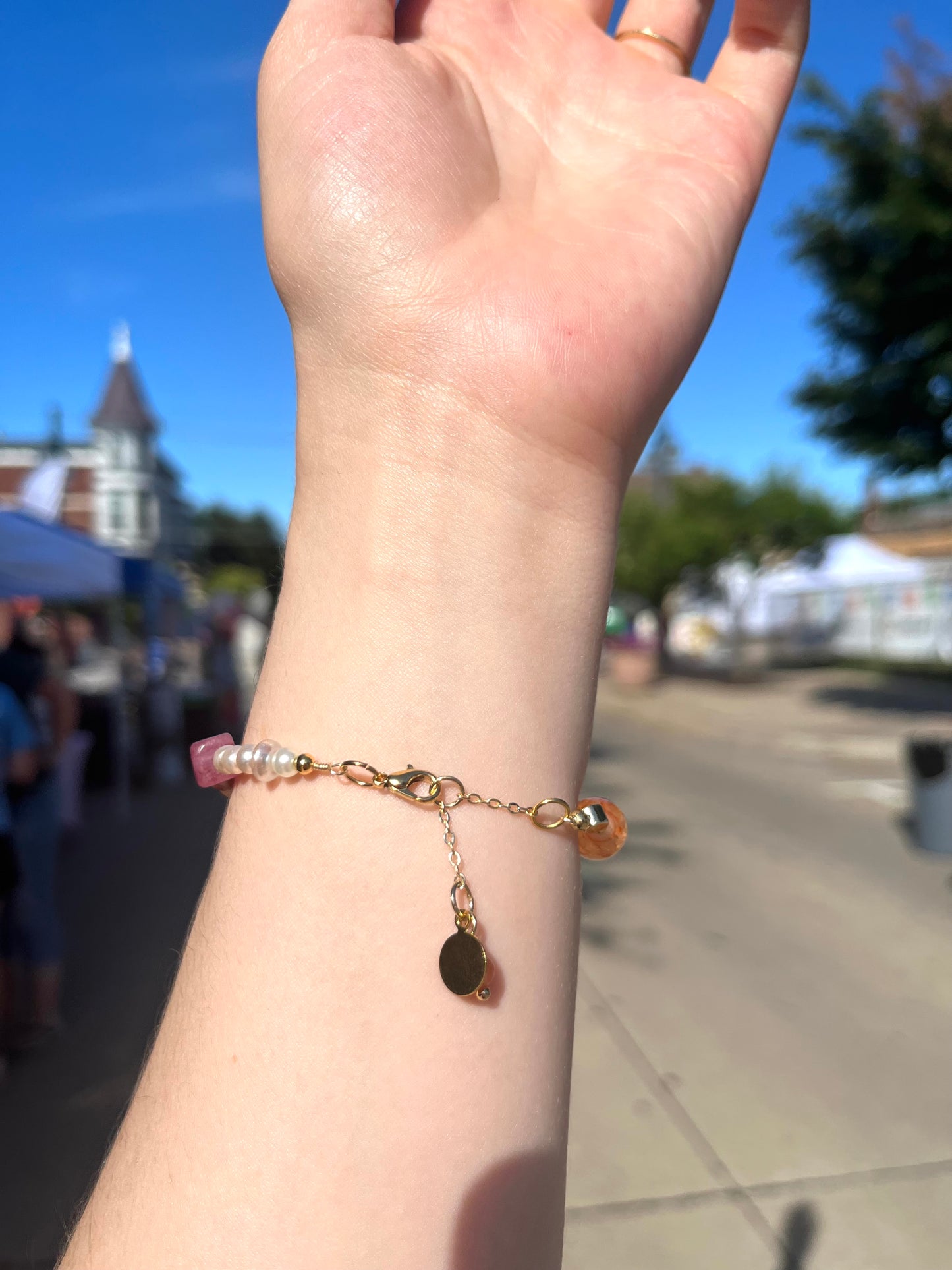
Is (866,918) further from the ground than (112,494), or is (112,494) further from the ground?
(112,494)

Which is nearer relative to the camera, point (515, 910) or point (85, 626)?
point (515, 910)

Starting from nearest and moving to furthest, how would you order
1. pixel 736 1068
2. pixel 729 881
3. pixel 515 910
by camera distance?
pixel 515 910, pixel 736 1068, pixel 729 881

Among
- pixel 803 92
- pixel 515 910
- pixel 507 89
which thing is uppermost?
pixel 803 92

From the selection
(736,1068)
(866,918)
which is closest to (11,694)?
(736,1068)

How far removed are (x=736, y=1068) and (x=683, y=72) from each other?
3.49m

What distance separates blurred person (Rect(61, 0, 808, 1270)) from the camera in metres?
0.72

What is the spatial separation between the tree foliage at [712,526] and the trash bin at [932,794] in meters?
12.9

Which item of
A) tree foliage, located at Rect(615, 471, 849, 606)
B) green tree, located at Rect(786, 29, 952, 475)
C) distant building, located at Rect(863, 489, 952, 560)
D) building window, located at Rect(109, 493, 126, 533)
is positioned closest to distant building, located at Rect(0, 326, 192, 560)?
building window, located at Rect(109, 493, 126, 533)

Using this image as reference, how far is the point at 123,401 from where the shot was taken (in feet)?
86.8

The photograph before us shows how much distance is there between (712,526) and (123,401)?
1761 cm

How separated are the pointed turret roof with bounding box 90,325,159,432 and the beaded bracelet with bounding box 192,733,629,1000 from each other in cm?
2716

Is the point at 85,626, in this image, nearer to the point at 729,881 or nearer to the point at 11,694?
the point at 11,694

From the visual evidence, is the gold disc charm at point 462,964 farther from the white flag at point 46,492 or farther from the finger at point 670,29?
the white flag at point 46,492

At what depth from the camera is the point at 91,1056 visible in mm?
3752
